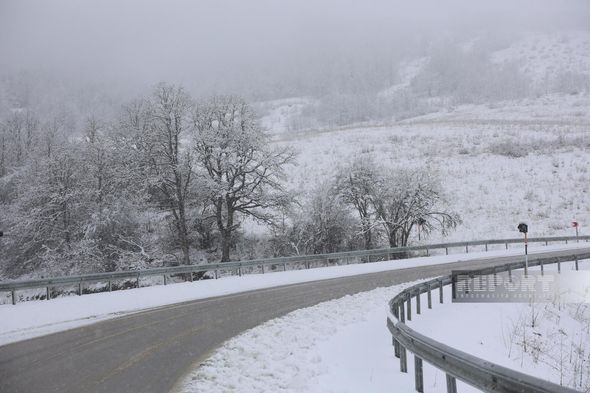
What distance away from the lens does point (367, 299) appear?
16.5 meters

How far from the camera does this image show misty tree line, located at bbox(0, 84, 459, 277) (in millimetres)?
31391

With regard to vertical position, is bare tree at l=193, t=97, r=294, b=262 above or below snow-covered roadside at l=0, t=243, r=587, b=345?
above

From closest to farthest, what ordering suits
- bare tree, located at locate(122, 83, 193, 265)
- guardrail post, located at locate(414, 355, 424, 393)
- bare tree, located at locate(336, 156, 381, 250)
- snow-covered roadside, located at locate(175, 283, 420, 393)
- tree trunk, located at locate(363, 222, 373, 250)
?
1. guardrail post, located at locate(414, 355, 424, 393)
2. snow-covered roadside, located at locate(175, 283, 420, 393)
3. bare tree, located at locate(122, 83, 193, 265)
4. tree trunk, located at locate(363, 222, 373, 250)
5. bare tree, located at locate(336, 156, 381, 250)

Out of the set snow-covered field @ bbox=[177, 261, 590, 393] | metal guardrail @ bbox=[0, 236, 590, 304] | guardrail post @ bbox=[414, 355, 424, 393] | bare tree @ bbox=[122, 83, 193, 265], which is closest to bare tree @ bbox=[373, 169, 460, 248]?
metal guardrail @ bbox=[0, 236, 590, 304]

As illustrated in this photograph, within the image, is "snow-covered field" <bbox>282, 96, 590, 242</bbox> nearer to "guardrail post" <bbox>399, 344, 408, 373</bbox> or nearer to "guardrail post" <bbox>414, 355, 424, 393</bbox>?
"guardrail post" <bbox>399, 344, 408, 373</bbox>

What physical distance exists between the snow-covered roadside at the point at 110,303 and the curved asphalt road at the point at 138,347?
123 centimetres

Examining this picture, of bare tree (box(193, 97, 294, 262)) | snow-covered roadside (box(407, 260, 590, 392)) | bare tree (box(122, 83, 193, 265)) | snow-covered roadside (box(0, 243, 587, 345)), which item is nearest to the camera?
snow-covered roadside (box(407, 260, 590, 392))

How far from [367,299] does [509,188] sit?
37235 mm

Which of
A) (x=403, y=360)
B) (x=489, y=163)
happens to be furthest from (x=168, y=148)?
(x=489, y=163)

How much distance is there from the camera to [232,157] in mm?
33219

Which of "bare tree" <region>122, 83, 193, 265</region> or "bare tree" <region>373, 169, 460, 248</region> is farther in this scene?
"bare tree" <region>373, 169, 460, 248</region>

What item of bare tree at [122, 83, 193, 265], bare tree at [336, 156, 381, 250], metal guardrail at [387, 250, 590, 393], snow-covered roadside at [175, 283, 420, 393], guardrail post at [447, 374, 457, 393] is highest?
bare tree at [122, 83, 193, 265]

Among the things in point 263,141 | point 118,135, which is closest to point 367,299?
point 263,141

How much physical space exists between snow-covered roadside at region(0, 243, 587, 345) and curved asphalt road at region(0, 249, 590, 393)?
1.23 m
